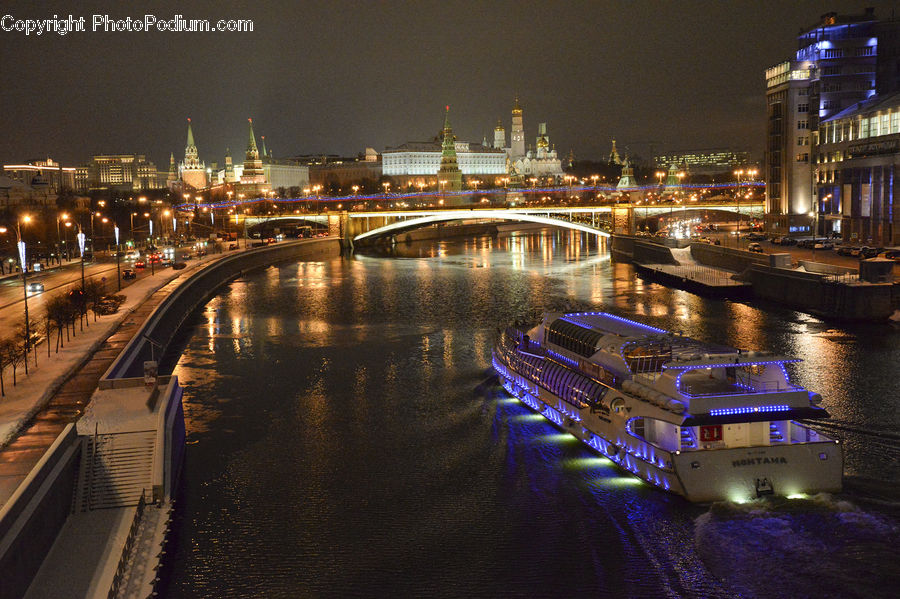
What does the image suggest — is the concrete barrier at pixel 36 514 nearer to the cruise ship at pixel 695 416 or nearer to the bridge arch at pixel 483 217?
the cruise ship at pixel 695 416

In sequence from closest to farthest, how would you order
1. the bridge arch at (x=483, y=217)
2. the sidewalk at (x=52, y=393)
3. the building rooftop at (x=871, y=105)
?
1. the sidewalk at (x=52, y=393)
2. the building rooftop at (x=871, y=105)
3. the bridge arch at (x=483, y=217)

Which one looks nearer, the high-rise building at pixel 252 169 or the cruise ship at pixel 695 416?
the cruise ship at pixel 695 416

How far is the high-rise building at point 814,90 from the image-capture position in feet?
155

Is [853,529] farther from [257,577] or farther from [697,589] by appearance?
[257,577]

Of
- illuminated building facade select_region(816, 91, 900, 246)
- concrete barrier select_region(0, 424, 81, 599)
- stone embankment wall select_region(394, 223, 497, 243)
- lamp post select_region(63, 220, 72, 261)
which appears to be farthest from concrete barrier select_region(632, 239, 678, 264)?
concrete barrier select_region(0, 424, 81, 599)

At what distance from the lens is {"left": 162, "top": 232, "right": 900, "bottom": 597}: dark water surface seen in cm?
1027

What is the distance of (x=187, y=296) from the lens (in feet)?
98.3

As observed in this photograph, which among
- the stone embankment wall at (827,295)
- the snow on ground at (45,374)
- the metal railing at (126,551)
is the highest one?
the snow on ground at (45,374)

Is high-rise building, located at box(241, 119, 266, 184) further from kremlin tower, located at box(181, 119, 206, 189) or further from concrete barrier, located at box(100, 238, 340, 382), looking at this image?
concrete barrier, located at box(100, 238, 340, 382)

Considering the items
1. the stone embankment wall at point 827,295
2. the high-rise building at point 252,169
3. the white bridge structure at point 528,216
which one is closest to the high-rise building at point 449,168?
the high-rise building at point 252,169

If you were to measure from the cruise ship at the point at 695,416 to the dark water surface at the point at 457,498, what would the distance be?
12.1 inches

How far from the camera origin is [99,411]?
12.9 meters

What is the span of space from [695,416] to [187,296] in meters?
21.8

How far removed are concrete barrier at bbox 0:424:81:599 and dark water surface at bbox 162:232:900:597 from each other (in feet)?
4.83
